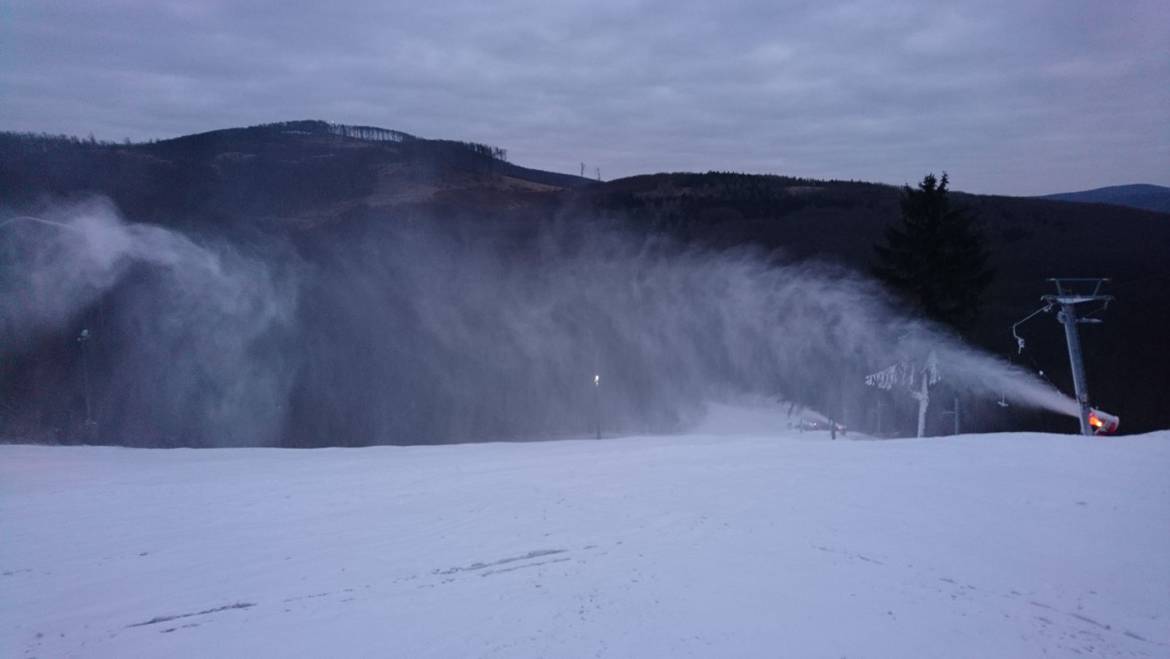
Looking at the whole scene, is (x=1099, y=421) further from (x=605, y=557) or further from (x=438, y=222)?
(x=438, y=222)

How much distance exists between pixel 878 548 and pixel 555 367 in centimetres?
2732

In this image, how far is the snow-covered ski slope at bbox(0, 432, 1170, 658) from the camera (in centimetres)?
730

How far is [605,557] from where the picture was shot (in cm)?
953

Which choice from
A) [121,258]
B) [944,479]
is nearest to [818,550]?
[944,479]

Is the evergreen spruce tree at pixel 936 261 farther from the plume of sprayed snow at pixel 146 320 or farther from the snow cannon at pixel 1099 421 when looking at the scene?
the plume of sprayed snow at pixel 146 320

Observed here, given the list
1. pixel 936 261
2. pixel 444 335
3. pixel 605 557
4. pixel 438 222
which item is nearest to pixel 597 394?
pixel 444 335

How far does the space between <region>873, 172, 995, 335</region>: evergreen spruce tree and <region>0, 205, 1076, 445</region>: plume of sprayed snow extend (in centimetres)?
110

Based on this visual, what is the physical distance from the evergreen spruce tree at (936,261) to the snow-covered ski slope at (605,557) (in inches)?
418

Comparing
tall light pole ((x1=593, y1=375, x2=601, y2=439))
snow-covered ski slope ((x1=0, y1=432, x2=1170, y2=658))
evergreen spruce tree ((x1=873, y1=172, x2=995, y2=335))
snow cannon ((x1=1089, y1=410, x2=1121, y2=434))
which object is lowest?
tall light pole ((x1=593, y1=375, x2=601, y2=439))

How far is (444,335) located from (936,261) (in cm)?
2229

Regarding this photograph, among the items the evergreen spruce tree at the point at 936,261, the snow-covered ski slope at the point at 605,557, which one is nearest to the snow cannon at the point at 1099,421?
the evergreen spruce tree at the point at 936,261

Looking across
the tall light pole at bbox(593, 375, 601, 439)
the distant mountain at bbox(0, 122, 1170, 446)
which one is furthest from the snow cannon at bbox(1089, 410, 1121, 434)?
the tall light pole at bbox(593, 375, 601, 439)

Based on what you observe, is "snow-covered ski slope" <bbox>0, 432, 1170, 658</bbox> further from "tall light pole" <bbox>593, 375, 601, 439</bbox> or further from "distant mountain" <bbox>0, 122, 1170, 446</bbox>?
"tall light pole" <bbox>593, 375, 601, 439</bbox>

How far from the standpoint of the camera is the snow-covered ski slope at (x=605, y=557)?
7.30 meters
